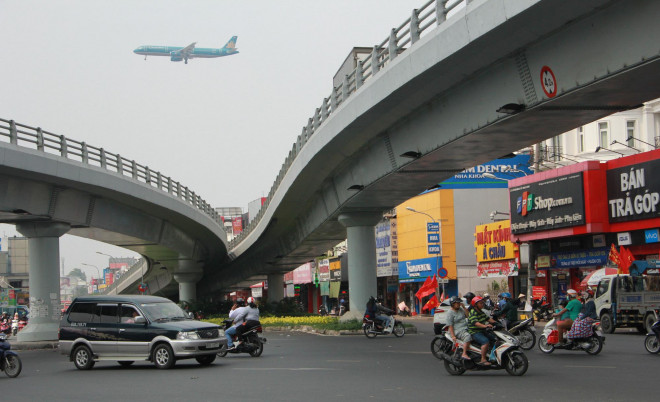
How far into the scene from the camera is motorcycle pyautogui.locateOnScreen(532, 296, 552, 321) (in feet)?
133

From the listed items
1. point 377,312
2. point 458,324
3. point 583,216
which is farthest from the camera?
point 583,216

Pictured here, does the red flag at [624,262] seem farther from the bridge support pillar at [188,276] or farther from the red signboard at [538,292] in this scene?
the bridge support pillar at [188,276]

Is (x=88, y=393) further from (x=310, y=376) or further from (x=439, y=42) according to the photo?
(x=439, y=42)

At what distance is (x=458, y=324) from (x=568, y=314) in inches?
229

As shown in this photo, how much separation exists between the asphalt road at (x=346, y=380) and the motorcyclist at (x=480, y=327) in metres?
0.56

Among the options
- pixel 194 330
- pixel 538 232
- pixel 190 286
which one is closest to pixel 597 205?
pixel 538 232

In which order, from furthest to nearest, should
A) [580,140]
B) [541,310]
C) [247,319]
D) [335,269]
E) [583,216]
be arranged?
[335,269] < [580,140] < [541,310] < [583,216] < [247,319]

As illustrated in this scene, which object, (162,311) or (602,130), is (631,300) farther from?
(602,130)

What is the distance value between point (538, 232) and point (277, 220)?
13744mm

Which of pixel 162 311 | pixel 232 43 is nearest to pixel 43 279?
pixel 162 311

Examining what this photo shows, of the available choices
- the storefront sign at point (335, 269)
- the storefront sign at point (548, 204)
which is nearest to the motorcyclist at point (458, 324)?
the storefront sign at point (548, 204)

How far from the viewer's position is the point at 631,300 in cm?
2988

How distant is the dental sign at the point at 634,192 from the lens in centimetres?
3619

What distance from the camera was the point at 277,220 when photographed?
155ft
